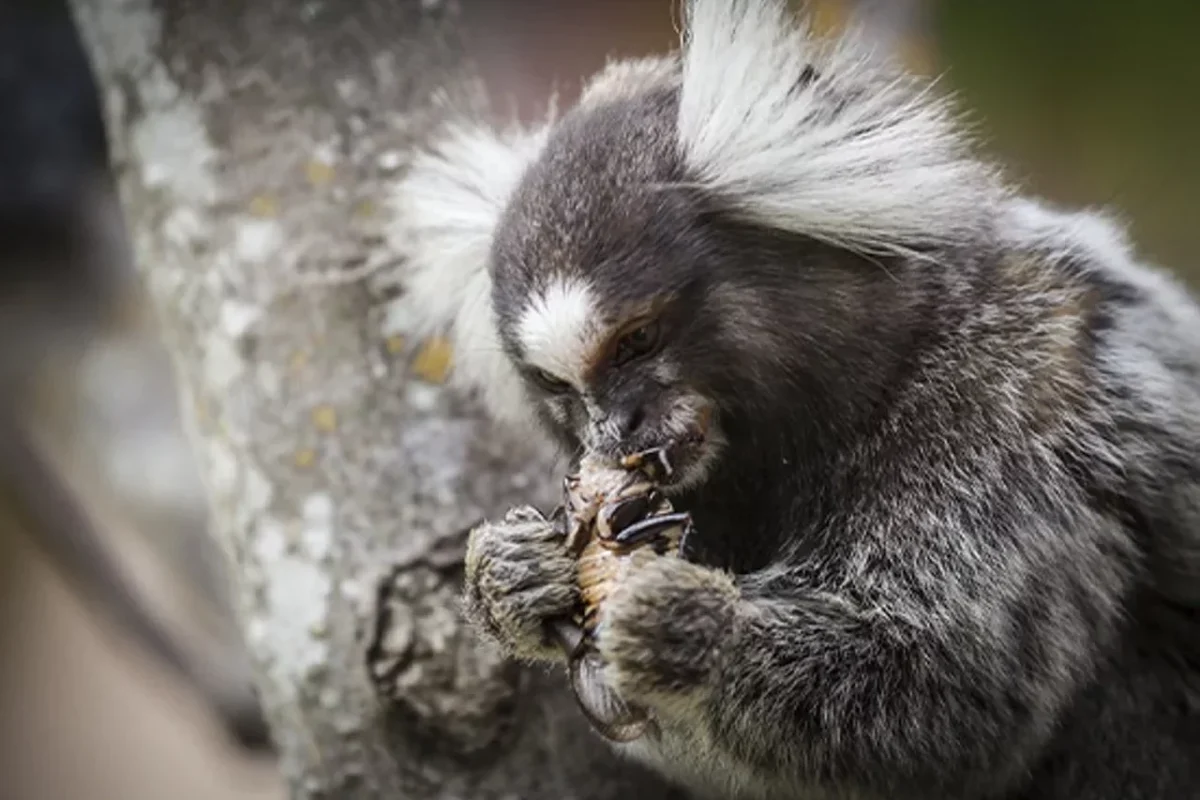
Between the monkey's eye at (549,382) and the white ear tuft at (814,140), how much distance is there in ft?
1.02

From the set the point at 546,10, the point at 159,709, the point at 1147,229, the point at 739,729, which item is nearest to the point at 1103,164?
the point at 1147,229

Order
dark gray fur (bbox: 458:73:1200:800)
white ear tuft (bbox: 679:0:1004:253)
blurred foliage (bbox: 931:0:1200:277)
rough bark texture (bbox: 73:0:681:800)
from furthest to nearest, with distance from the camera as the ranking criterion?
1. blurred foliage (bbox: 931:0:1200:277)
2. rough bark texture (bbox: 73:0:681:800)
3. white ear tuft (bbox: 679:0:1004:253)
4. dark gray fur (bbox: 458:73:1200:800)

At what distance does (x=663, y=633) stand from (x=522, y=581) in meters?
0.21

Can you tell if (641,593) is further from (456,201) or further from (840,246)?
(456,201)

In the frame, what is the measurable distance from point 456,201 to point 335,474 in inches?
17.6

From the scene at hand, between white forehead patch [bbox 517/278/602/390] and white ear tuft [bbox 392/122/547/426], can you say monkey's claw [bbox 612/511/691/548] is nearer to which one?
white forehead patch [bbox 517/278/602/390]

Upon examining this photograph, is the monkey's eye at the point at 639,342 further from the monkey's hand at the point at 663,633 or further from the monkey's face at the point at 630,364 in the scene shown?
the monkey's hand at the point at 663,633

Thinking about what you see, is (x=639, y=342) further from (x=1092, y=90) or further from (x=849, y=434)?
(x=1092, y=90)

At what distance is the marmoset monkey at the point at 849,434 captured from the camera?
1717 mm

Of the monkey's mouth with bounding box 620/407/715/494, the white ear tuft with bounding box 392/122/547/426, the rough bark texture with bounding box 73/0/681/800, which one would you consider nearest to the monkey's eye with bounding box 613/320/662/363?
the monkey's mouth with bounding box 620/407/715/494

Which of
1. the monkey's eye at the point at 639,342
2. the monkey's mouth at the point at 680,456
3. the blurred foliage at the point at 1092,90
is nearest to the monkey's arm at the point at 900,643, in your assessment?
the monkey's mouth at the point at 680,456

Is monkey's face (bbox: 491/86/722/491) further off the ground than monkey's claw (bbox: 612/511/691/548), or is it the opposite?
monkey's face (bbox: 491/86/722/491)

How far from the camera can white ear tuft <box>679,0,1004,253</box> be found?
5.94ft

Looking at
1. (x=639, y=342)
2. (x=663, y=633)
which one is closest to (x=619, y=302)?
(x=639, y=342)
